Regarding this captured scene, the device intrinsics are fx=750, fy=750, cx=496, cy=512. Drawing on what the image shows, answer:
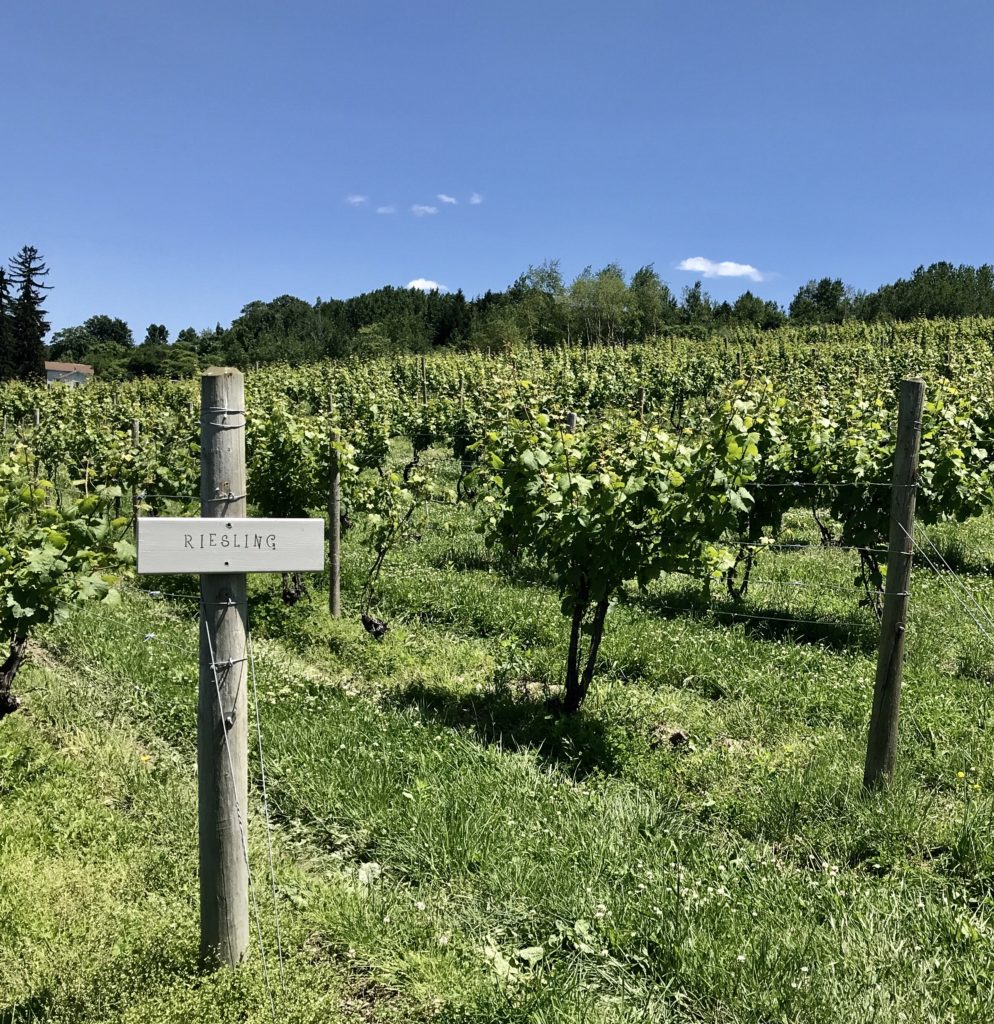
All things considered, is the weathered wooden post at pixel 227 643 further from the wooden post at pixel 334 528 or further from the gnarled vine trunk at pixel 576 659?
the wooden post at pixel 334 528

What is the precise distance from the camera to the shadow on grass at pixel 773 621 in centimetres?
616

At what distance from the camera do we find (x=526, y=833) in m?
3.46

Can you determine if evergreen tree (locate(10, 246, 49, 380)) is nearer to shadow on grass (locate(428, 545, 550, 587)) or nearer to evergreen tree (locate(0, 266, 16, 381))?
evergreen tree (locate(0, 266, 16, 381))

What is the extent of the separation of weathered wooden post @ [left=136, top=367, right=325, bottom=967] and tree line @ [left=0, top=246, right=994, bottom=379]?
42.1 metres

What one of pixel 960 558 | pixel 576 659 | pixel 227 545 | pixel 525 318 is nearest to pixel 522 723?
pixel 576 659

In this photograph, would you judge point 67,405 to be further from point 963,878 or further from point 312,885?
point 963,878

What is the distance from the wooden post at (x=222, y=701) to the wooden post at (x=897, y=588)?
3099mm

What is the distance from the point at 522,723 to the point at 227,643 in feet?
9.27

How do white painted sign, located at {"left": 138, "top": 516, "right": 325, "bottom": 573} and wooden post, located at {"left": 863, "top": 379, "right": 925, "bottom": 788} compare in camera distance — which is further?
wooden post, located at {"left": 863, "top": 379, "right": 925, "bottom": 788}

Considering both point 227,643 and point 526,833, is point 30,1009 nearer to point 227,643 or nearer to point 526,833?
point 227,643

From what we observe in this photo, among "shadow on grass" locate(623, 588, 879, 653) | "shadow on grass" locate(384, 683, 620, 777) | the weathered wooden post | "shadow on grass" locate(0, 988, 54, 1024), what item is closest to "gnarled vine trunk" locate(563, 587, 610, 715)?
"shadow on grass" locate(384, 683, 620, 777)

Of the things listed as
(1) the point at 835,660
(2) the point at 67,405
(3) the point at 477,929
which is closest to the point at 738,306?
(2) the point at 67,405

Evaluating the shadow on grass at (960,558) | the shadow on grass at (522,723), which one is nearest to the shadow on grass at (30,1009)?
the shadow on grass at (522,723)

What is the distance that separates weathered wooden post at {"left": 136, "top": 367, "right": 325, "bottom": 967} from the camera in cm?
236
